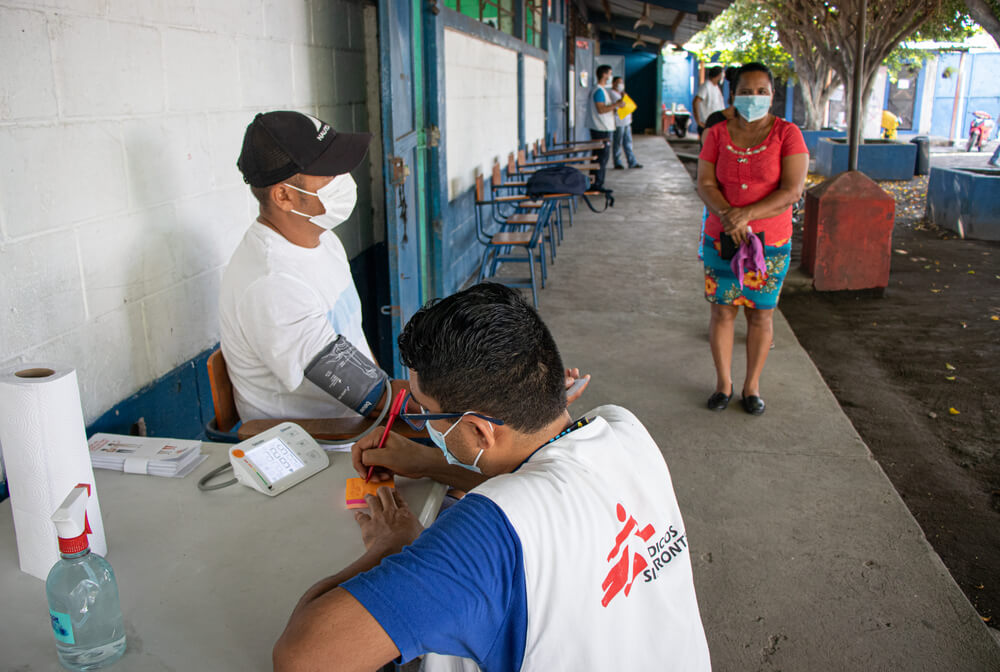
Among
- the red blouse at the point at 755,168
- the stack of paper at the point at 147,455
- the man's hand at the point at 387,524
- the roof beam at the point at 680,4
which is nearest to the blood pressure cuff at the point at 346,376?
the stack of paper at the point at 147,455

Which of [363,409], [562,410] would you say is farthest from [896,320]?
[562,410]

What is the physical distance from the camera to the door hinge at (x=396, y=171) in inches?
141

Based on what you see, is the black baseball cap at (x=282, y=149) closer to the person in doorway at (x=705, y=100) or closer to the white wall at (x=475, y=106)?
the white wall at (x=475, y=106)

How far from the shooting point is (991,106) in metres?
23.0

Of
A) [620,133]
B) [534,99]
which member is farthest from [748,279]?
[620,133]

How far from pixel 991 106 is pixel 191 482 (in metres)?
26.7

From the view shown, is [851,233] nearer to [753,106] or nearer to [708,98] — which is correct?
[753,106]

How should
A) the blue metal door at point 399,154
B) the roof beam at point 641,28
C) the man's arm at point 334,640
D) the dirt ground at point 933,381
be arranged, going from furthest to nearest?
the roof beam at point 641,28
the blue metal door at point 399,154
the dirt ground at point 933,381
the man's arm at point 334,640

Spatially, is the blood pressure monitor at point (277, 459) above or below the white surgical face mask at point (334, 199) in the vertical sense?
below

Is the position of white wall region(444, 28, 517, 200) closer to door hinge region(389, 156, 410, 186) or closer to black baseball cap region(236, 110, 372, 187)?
door hinge region(389, 156, 410, 186)

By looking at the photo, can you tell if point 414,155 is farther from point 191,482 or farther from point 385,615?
point 385,615

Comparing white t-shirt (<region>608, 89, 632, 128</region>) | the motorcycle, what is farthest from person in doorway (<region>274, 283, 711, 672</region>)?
the motorcycle

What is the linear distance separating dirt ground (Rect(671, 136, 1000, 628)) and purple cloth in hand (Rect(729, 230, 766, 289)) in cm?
106

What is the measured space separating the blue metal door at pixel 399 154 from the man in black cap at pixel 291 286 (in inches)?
49.1
